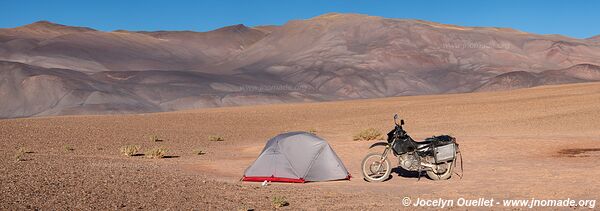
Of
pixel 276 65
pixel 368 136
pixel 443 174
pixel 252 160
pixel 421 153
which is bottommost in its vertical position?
pixel 252 160

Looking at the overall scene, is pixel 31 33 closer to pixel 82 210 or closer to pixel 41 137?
pixel 41 137

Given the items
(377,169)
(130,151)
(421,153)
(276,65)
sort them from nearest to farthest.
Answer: (421,153) < (377,169) < (130,151) < (276,65)

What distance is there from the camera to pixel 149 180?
50.1 feet

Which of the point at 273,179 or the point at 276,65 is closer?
the point at 273,179

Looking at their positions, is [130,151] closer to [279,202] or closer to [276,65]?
[279,202]

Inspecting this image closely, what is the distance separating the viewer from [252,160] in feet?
75.8

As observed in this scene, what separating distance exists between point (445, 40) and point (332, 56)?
28.4m

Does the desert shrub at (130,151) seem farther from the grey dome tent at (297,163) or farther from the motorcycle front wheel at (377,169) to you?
the motorcycle front wheel at (377,169)

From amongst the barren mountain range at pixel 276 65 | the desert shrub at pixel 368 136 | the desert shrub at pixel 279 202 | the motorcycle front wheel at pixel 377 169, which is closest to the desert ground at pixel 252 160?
the desert shrub at pixel 279 202

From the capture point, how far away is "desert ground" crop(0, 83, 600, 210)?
13.3m

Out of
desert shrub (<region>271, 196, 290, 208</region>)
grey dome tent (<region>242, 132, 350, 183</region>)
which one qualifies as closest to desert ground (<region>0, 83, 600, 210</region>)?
desert shrub (<region>271, 196, 290, 208</region>)

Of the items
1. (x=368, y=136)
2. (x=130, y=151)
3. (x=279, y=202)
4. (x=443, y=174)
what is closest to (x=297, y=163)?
(x=443, y=174)

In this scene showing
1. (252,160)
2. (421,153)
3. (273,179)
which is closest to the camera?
(421,153)

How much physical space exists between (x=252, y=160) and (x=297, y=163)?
623 centimetres
